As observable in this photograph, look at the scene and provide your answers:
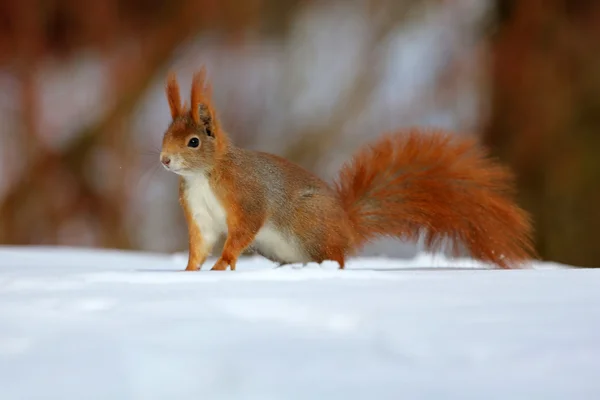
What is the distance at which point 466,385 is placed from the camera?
1.77ft

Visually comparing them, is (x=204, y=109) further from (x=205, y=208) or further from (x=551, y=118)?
(x=551, y=118)

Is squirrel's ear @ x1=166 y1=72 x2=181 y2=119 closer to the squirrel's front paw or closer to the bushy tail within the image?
the squirrel's front paw

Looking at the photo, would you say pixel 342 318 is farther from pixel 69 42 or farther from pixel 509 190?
pixel 69 42

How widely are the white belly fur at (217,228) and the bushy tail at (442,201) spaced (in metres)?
0.14

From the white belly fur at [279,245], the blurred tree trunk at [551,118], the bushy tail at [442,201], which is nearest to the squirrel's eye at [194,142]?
the white belly fur at [279,245]

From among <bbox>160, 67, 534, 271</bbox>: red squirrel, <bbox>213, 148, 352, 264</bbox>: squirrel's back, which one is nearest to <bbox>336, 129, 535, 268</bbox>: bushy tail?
<bbox>160, 67, 534, 271</bbox>: red squirrel

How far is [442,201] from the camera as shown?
1162 mm

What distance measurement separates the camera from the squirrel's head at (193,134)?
3.03ft

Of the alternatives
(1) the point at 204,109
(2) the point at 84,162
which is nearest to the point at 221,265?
(1) the point at 204,109

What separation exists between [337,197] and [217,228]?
188 millimetres

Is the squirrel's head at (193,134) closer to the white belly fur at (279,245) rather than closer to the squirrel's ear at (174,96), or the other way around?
the squirrel's ear at (174,96)

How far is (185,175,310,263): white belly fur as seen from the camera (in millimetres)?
956

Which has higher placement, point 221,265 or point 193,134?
point 193,134

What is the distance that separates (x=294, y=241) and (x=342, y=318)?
408 millimetres
